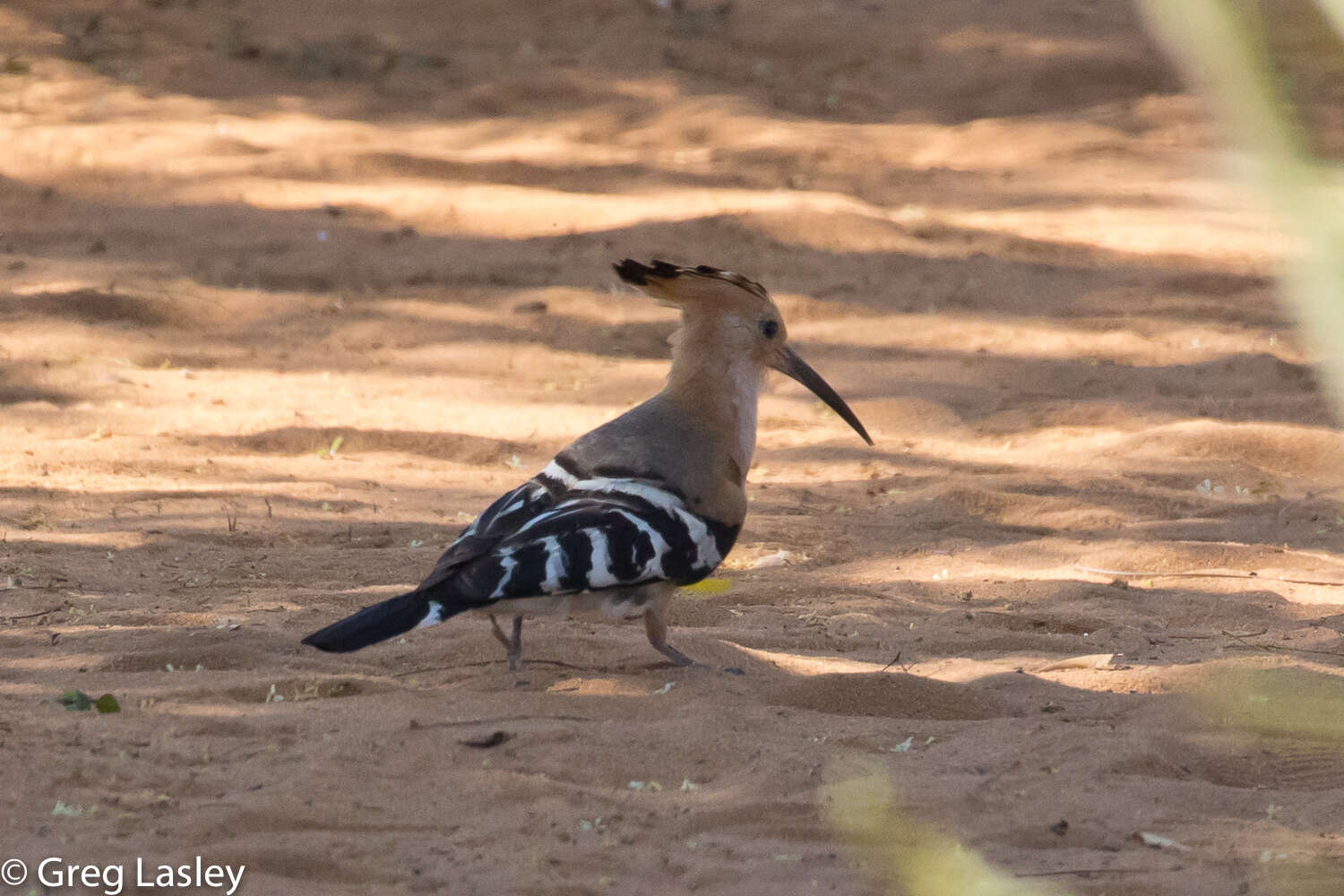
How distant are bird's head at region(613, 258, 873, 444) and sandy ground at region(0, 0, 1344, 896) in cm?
76

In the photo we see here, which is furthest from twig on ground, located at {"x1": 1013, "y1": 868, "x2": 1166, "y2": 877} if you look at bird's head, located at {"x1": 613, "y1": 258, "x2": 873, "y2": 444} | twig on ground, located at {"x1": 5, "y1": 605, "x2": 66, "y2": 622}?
twig on ground, located at {"x1": 5, "y1": 605, "x2": 66, "y2": 622}

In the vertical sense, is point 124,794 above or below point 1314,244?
below

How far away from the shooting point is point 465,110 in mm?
10547

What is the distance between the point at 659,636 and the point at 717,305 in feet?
3.27

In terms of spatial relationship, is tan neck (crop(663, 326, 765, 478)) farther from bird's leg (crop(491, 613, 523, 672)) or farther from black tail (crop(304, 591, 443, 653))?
black tail (crop(304, 591, 443, 653))

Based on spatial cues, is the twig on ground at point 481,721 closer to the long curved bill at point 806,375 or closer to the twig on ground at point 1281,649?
the long curved bill at point 806,375

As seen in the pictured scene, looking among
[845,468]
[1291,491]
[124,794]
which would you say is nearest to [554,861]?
[124,794]

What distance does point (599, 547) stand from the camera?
343cm

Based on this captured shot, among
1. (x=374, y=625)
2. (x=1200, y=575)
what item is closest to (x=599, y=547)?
(x=374, y=625)

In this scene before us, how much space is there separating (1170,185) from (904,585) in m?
5.85

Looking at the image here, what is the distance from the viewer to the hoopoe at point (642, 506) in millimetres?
3324

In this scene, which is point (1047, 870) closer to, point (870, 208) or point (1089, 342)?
point (1089, 342)

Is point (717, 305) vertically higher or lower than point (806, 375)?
higher

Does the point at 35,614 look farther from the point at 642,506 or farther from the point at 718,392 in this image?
the point at 718,392
